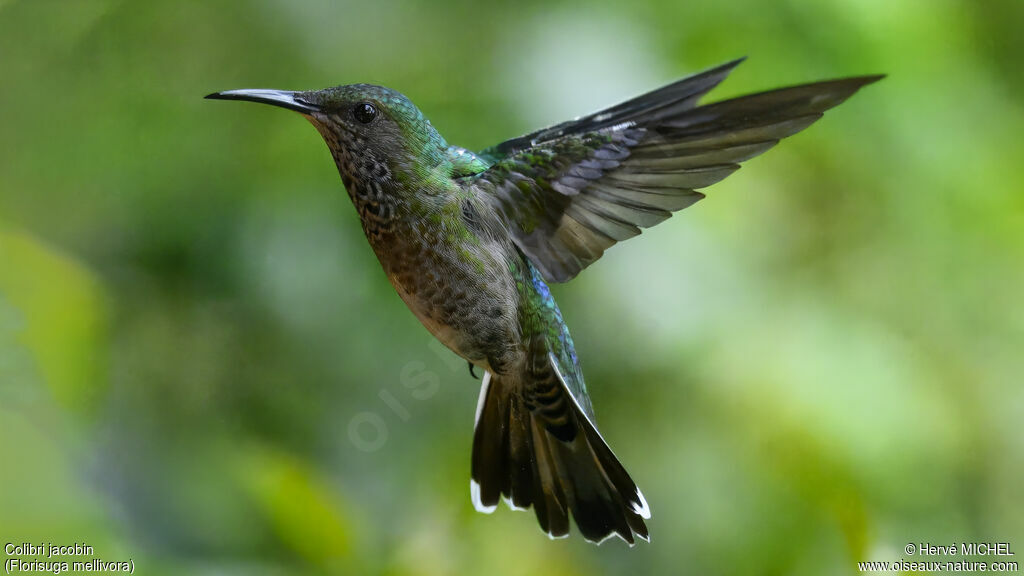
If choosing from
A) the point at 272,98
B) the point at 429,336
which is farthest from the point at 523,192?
the point at 429,336

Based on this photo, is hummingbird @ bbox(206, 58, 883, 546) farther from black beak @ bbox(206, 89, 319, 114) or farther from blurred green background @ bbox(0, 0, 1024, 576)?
blurred green background @ bbox(0, 0, 1024, 576)

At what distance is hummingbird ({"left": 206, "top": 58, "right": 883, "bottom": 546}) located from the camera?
3.16ft

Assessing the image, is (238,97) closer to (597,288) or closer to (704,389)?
(597,288)

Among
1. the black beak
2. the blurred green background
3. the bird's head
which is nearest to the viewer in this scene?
the black beak

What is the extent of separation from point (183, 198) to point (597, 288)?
928 millimetres

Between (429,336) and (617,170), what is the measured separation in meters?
Answer: 1.07

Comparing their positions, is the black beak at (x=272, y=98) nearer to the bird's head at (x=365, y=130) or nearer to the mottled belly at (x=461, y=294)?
the bird's head at (x=365, y=130)

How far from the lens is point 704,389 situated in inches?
81.9

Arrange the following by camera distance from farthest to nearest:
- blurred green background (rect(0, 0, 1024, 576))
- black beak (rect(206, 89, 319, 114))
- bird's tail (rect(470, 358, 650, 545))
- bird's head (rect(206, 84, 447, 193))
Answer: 1. blurred green background (rect(0, 0, 1024, 576))
2. bird's tail (rect(470, 358, 650, 545))
3. bird's head (rect(206, 84, 447, 193))
4. black beak (rect(206, 89, 319, 114))

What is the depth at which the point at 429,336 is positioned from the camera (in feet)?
6.80

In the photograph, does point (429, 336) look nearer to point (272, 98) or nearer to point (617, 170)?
point (617, 170)

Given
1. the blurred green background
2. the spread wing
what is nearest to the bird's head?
the spread wing

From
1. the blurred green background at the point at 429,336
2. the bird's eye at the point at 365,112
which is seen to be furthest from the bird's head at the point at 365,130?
the blurred green background at the point at 429,336

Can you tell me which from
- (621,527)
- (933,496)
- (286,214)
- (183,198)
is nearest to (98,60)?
(183,198)
